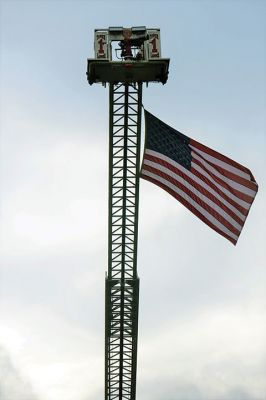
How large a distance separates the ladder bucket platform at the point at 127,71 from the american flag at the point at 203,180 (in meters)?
2.62

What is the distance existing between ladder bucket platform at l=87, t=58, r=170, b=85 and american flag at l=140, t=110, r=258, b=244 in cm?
262

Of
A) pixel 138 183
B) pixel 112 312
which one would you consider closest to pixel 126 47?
pixel 138 183

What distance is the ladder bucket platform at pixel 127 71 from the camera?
2108 centimetres

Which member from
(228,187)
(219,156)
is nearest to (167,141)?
(219,156)

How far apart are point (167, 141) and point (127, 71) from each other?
11.5 feet

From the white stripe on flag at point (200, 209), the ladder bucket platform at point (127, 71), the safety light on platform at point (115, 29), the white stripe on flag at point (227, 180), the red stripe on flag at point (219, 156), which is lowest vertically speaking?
the white stripe on flag at point (200, 209)

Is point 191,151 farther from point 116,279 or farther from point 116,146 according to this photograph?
point 116,279

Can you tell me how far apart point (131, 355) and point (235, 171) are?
15746 millimetres

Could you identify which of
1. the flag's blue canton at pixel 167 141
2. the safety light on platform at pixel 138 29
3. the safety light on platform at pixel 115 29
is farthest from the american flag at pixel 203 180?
the safety light on platform at pixel 115 29

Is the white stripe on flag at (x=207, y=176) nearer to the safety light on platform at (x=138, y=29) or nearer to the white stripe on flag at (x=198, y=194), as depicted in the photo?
the white stripe on flag at (x=198, y=194)

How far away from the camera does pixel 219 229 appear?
21094 millimetres

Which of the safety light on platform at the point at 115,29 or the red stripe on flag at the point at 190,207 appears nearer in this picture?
the red stripe on flag at the point at 190,207

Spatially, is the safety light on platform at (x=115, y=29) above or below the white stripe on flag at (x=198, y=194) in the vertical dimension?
above

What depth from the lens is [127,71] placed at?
21.4m
